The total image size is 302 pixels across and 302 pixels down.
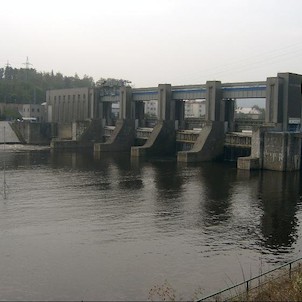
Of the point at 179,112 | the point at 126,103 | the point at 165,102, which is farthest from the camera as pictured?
the point at 126,103

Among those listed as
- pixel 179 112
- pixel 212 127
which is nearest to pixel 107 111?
pixel 179 112

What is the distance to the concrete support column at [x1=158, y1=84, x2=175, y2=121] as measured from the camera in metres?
58.4

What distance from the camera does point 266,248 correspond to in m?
19.5

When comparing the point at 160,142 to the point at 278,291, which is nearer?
the point at 278,291

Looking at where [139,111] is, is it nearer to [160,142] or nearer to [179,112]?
[179,112]

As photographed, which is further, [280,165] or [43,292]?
[280,165]

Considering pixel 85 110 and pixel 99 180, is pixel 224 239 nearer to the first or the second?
pixel 99 180

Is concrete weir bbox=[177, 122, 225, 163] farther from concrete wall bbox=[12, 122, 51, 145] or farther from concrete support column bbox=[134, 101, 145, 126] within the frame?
concrete wall bbox=[12, 122, 51, 145]

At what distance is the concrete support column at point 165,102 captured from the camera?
58438mm

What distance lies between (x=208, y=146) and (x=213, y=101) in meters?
5.57

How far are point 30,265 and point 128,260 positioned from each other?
3.51 meters

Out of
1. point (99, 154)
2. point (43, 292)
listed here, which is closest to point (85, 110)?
point (99, 154)

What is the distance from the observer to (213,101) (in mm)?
52625

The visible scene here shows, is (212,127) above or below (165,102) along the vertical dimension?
below
